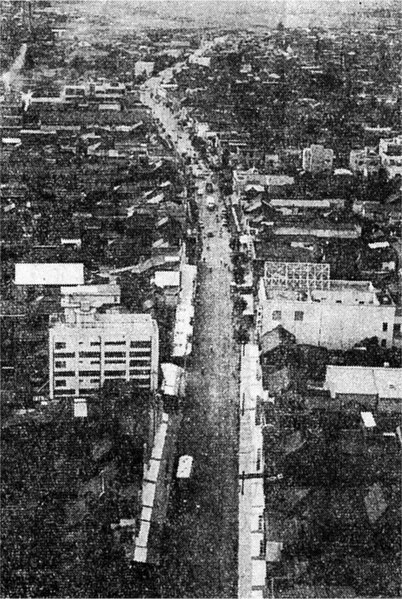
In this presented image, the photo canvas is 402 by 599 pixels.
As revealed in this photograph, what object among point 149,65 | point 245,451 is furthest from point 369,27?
point 245,451

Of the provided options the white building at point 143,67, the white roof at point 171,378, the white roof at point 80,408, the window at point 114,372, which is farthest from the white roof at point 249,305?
the white building at point 143,67

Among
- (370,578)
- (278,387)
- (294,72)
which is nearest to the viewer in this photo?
(370,578)

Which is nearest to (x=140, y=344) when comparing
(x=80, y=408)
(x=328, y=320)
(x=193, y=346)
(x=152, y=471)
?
(x=80, y=408)

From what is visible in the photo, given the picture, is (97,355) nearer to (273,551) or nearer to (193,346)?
(193,346)

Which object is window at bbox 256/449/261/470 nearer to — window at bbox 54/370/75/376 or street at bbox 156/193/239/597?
street at bbox 156/193/239/597

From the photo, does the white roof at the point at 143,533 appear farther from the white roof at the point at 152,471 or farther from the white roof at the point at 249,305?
the white roof at the point at 249,305

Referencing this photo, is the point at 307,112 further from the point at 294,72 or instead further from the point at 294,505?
the point at 294,505
